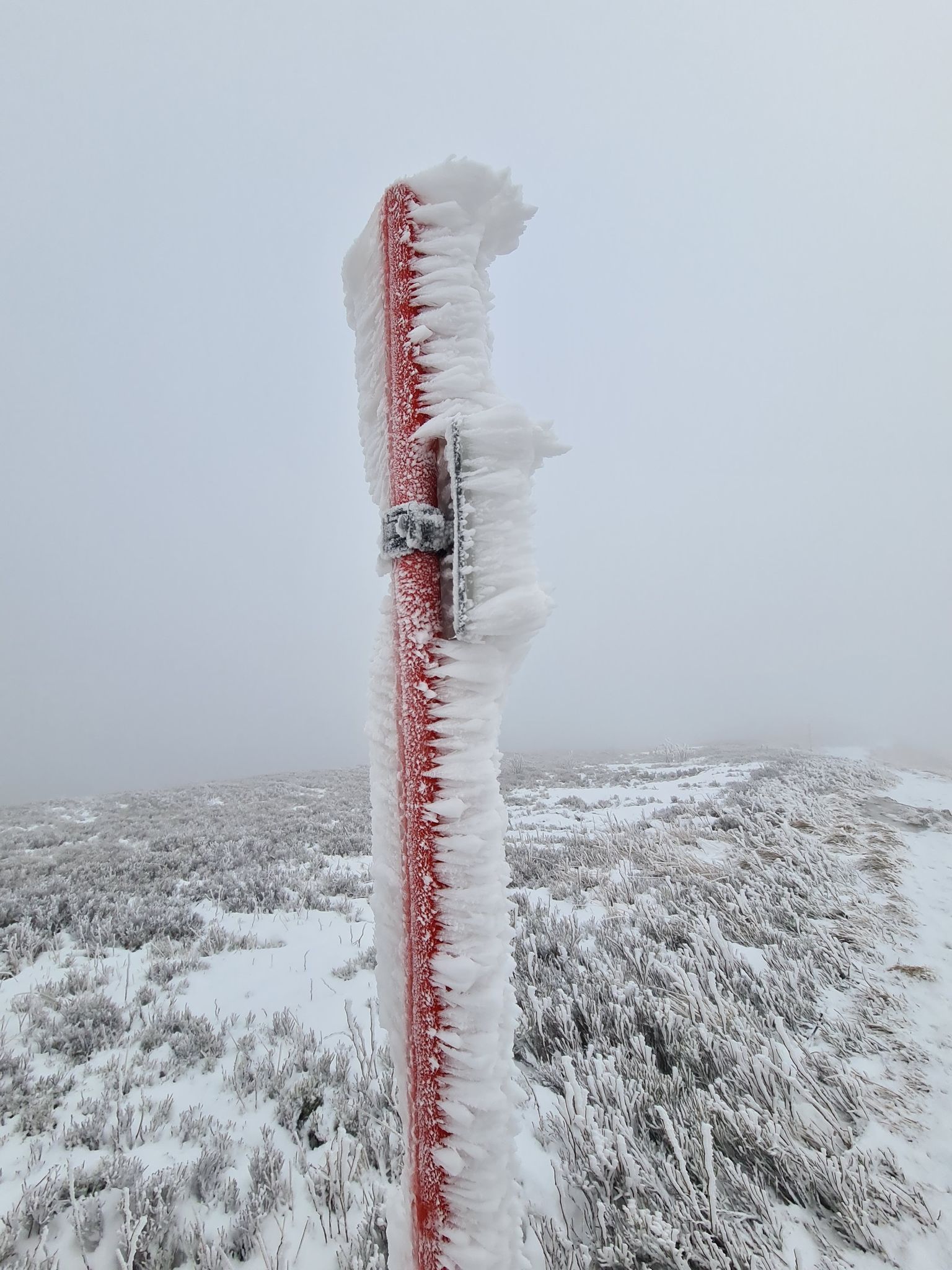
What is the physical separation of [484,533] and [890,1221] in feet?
8.18

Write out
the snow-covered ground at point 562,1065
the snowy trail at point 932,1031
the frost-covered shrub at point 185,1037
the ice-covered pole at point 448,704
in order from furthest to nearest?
the frost-covered shrub at point 185,1037 < the snow-covered ground at point 562,1065 < the snowy trail at point 932,1031 < the ice-covered pole at point 448,704

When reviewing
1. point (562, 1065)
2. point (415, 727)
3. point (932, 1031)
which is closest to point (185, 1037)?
point (562, 1065)

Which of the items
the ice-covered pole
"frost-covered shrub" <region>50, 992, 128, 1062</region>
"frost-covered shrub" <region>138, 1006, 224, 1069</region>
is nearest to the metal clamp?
the ice-covered pole

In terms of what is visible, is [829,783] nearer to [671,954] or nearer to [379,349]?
[671,954]

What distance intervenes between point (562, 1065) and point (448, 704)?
7.86 ft

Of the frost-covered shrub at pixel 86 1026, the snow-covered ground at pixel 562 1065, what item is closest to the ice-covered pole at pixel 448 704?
the snow-covered ground at pixel 562 1065

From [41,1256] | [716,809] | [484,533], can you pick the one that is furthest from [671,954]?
[716,809]

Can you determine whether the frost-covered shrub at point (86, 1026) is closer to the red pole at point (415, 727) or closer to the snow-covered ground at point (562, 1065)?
the snow-covered ground at point (562, 1065)

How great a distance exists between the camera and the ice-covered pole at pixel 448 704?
3.56ft

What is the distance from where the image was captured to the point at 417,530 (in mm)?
1173

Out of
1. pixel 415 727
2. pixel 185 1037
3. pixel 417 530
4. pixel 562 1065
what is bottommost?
pixel 185 1037

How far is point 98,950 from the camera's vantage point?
417 centimetres

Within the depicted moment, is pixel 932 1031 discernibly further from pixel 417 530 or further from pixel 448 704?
pixel 417 530

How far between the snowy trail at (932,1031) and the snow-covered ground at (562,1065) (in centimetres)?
1
